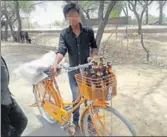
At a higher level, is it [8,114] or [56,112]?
[8,114]

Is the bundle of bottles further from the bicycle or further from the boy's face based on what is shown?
the boy's face

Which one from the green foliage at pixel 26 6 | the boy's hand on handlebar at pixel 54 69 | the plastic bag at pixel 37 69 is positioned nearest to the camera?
the boy's hand on handlebar at pixel 54 69

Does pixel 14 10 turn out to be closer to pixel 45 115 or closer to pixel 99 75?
pixel 45 115

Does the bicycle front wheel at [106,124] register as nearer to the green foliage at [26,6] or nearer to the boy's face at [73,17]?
the boy's face at [73,17]

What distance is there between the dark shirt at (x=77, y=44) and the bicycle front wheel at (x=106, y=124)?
1.95 ft

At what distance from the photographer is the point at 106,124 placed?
2.38m

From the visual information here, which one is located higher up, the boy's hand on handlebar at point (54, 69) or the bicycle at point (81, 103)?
the boy's hand on handlebar at point (54, 69)

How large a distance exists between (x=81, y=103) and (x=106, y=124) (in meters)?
0.41

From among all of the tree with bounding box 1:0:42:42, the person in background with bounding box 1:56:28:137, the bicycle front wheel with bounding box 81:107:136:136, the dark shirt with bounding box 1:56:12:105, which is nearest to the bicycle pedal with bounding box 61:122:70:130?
the bicycle front wheel with bounding box 81:107:136:136

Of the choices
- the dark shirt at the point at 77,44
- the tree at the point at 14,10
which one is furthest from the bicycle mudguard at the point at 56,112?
the tree at the point at 14,10

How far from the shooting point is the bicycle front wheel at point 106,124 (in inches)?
84.5

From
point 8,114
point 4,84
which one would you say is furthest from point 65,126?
point 4,84

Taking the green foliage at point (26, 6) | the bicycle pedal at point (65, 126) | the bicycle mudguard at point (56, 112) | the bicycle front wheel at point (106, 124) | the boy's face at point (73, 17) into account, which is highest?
the green foliage at point (26, 6)

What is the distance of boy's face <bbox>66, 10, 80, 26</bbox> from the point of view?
2.60m
